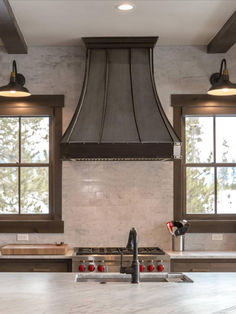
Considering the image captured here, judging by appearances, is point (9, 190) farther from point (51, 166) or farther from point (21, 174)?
point (51, 166)

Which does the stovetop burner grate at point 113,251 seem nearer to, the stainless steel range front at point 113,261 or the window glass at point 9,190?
the stainless steel range front at point 113,261

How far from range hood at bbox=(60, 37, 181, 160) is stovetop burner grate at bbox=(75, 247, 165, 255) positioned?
2.94 feet

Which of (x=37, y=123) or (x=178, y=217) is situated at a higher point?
(x=37, y=123)

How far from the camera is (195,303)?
257 cm

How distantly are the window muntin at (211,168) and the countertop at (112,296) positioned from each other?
78.0 inches

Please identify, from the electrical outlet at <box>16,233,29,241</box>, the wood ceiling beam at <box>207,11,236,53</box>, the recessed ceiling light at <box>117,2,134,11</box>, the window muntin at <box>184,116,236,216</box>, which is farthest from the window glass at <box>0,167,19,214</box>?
the wood ceiling beam at <box>207,11,236,53</box>

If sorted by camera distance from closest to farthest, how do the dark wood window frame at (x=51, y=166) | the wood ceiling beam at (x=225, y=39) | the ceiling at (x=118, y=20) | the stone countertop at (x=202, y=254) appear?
the ceiling at (x=118, y=20), the wood ceiling beam at (x=225, y=39), the stone countertop at (x=202, y=254), the dark wood window frame at (x=51, y=166)

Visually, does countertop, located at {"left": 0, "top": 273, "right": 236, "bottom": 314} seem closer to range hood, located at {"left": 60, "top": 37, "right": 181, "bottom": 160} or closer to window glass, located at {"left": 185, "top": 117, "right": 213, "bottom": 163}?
range hood, located at {"left": 60, "top": 37, "right": 181, "bottom": 160}

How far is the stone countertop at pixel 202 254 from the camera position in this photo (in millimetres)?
4633

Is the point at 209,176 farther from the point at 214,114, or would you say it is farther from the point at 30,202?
the point at 30,202

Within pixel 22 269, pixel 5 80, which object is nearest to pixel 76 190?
pixel 22 269

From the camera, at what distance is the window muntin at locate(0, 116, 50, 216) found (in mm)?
5270

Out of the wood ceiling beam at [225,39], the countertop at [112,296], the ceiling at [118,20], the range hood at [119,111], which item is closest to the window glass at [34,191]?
the range hood at [119,111]

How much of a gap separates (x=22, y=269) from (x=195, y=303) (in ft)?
8.03
